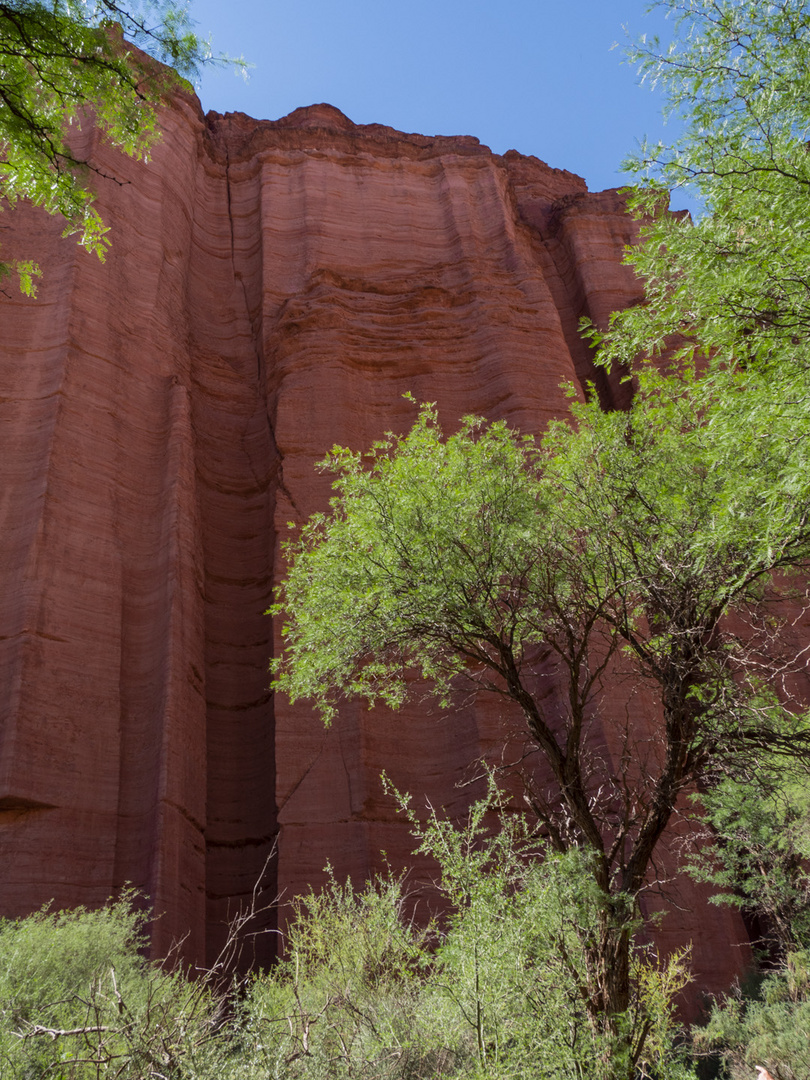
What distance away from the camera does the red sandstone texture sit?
1523 centimetres

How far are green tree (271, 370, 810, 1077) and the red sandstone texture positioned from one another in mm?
6468

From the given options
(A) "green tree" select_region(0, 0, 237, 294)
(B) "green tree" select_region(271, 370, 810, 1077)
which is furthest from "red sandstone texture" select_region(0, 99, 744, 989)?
(A) "green tree" select_region(0, 0, 237, 294)

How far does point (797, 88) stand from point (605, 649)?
39.6 feet

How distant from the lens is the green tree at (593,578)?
7301 mm

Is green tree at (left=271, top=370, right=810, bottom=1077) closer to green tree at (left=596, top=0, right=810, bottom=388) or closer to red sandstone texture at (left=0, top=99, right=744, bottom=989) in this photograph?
green tree at (left=596, top=0, right=810, bottom=388)

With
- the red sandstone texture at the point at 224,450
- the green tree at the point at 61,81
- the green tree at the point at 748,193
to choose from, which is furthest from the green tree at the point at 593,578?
the red sandstone texture at the point at 224,450

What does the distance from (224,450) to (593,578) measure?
16.7 metres

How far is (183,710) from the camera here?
1675 cm

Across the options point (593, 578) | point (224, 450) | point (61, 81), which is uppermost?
point (224, 450)

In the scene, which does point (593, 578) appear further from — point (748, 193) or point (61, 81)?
point (61, 81)

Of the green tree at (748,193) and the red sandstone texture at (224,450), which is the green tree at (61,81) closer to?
the green tree at (748,193)

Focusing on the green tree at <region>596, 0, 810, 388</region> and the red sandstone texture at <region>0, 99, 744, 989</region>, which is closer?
the green tree at <region>596, 0, 810, 388</region>

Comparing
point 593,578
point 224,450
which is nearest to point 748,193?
point 593,578

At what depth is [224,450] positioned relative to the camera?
2355 cm
